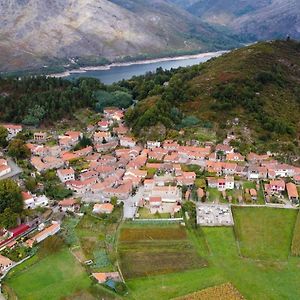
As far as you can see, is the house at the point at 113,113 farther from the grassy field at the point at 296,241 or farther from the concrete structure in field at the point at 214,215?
the grassy field at the point at 296,241

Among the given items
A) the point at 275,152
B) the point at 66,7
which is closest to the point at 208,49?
the point at 66,7

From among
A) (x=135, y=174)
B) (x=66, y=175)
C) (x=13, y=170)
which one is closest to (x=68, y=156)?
(x=66, y=175)

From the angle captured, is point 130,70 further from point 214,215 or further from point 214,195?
point 214,215

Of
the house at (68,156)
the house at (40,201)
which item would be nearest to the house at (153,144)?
the house at (68,156)

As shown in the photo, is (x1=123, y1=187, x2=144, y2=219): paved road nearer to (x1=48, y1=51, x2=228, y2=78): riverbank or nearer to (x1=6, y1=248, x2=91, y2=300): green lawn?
(x1=6, y1=248, x2=91, y2=300): green lawn

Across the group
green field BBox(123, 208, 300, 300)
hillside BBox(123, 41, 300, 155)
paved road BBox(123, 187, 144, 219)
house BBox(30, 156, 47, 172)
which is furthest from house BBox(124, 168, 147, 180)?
green field BBox(123, 208, 300, 300)
